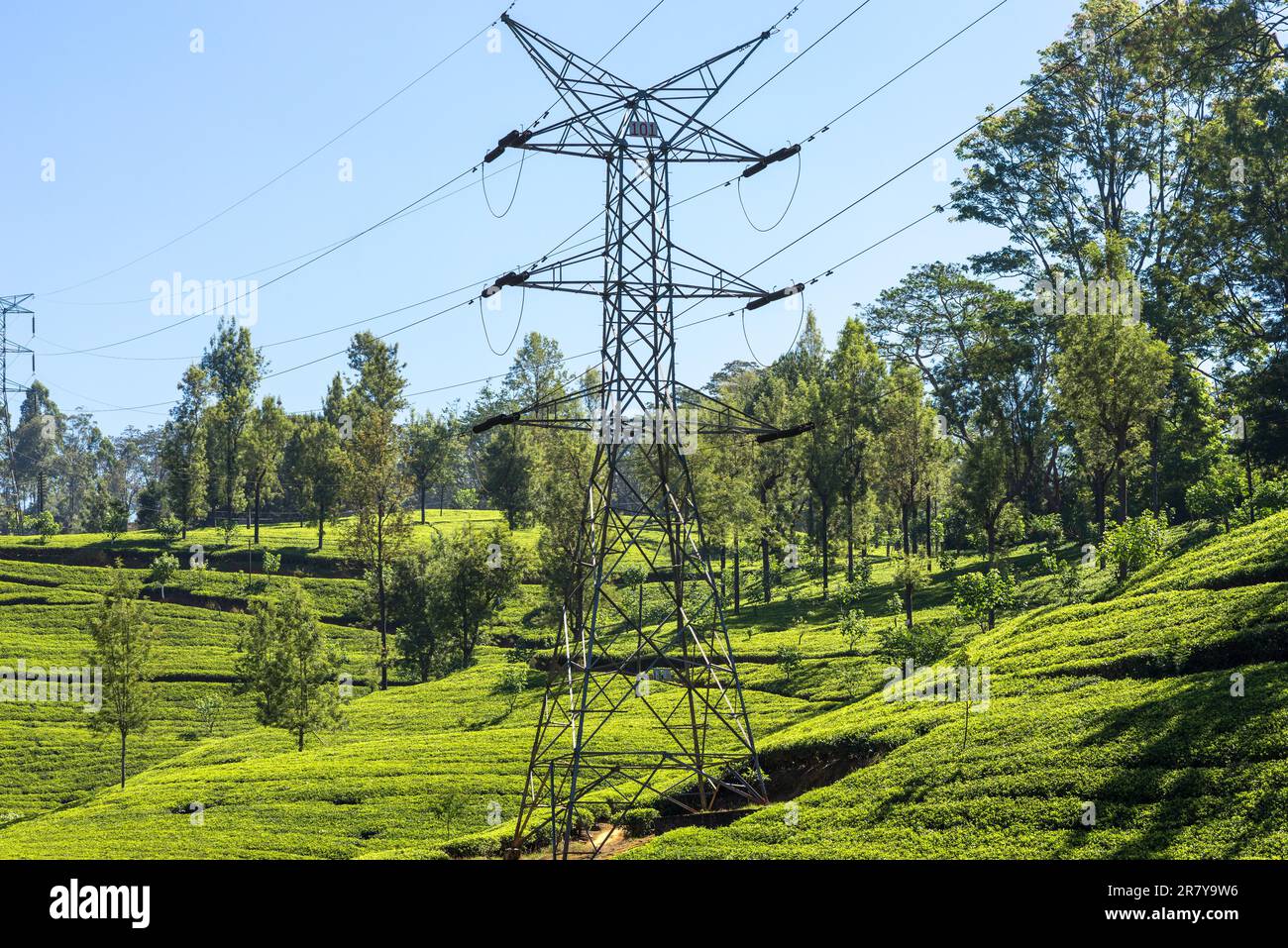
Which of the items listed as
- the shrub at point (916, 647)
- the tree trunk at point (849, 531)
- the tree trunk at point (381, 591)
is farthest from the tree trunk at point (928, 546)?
the tree trunk at point (381, 591)

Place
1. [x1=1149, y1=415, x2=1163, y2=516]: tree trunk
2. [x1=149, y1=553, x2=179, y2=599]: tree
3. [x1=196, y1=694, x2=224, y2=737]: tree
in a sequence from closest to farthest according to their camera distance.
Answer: [x1=1149, y1=415, x2=1163, y2=516]: tree trunk → [x1=196, y1=694, x2=224, y2=737]: tree → [x1=149, y1=553, x2=179, y2=599]: tree

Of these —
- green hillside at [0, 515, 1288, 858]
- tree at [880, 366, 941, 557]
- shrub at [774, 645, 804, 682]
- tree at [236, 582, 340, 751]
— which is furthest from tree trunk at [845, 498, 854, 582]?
tree at [236, 582, 340, 751]

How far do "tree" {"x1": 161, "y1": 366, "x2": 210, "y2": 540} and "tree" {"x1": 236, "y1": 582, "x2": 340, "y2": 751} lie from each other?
55290 mm

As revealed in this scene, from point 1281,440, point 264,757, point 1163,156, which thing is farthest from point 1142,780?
point 1163,156

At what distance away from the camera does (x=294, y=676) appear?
52.2 metres

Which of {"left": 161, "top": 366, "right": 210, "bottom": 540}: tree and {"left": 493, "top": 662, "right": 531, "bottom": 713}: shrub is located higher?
{"left": 161, "top": 366, "right": 210, "bottom": 540}: tree

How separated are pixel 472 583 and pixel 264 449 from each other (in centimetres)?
4507

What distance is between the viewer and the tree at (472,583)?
71.2m

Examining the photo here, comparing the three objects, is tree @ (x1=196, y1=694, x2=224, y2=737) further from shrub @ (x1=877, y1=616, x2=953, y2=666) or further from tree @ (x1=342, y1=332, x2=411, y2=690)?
shrub @ (x1=877, y1=616, x2=953, y2=666)

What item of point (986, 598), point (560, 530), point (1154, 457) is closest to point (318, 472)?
point (560, 530)

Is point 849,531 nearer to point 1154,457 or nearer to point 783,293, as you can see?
point 1154,457

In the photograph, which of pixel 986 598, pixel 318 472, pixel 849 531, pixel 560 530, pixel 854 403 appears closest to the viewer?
pixel 986 598

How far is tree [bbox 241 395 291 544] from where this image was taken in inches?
4218

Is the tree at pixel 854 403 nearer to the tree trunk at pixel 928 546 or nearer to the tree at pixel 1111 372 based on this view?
the tree trunk at pixel 928 546
